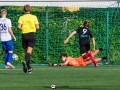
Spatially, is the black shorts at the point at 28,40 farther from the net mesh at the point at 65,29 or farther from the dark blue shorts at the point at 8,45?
the net mesh at the point at 65,29

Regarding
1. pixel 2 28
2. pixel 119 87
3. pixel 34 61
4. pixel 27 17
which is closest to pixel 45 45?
pixel 34 61

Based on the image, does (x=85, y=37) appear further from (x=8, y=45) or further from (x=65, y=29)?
(x=8, y=45)

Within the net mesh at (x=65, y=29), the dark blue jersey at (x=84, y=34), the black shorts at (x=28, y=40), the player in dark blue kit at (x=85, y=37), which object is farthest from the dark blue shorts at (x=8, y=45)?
the net mesh at (x=65, y=29)

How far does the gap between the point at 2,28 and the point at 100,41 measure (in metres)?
7.35

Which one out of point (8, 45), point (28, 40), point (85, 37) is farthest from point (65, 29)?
point (28, 40)

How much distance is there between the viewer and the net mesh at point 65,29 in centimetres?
2633

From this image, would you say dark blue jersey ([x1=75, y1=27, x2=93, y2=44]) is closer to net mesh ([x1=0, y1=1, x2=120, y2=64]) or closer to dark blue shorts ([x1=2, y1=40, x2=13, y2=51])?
net mesh ([x1=0, y1=1, x2=120, y2=64])

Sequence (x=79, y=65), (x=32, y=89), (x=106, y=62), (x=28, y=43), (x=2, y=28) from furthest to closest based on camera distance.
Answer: (x=106, y=62) → (x=79, y=65) → (x=2, y=28) → (x=28, y=43) → (x=32, y=89)

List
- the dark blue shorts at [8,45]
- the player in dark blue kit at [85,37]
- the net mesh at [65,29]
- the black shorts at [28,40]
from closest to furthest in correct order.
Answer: the black shorts at [28,40], the dark blue shorts at [8,45], the player in dark blue kit at [85,37], the net mesh at [65,29]

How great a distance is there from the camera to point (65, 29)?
2650 cm

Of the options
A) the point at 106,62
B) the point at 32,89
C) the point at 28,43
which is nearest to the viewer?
the point at 32,89

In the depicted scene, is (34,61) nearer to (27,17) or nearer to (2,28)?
(2,28)

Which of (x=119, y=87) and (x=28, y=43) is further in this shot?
(x=28, y=43)

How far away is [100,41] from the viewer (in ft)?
87.9
